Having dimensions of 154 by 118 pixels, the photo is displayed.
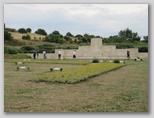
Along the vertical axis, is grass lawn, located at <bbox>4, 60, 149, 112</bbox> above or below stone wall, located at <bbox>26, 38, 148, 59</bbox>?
below

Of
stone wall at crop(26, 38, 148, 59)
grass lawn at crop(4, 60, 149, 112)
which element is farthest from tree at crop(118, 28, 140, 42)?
stone wall at crop(26, 38, 148, 59)

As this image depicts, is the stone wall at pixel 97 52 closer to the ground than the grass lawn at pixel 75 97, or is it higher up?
higher up

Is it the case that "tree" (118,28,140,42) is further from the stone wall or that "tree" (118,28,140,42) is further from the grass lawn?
the stone wall

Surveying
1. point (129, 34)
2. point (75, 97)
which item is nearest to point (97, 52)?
point (129, 34)

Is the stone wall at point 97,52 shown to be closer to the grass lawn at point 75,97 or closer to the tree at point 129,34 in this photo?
the tree at point 129,34

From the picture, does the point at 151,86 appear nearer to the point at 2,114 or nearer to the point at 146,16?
the point at 146,16

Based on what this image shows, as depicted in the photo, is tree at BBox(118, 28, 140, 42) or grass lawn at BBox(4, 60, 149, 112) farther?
tree at BBox(118, 28, 140, 42)

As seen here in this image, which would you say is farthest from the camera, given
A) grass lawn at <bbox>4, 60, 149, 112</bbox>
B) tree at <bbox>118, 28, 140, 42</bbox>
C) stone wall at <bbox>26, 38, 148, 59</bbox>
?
stone wall at <bbox>26, 38, 148, 59</bbox>

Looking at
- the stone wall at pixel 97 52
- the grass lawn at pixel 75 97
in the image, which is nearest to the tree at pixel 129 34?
the grass lawn at pixel 75 97

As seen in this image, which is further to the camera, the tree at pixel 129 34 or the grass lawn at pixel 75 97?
the tree at pixel 129 34

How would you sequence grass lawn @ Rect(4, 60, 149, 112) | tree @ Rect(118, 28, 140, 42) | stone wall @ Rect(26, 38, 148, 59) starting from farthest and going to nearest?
stone wall @ Rect(26, 38, 148, 59)
tree @ Rect(118, 28, 140, 42)
grass lawn @ Rect(4, 60, 149, 112)

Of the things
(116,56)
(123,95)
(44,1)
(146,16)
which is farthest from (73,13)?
(116,56)

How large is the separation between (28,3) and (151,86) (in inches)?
155

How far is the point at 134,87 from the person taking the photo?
26.0ft
